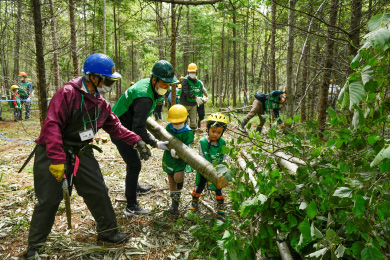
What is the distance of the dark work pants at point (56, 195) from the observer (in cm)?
279

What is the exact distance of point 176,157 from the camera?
3.73 metres

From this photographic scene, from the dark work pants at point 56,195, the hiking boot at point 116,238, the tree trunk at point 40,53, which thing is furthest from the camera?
the tree trunk at point 40,53

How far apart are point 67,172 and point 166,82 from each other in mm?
1866

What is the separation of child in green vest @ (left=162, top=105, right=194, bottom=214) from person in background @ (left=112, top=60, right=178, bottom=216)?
0.81 feet

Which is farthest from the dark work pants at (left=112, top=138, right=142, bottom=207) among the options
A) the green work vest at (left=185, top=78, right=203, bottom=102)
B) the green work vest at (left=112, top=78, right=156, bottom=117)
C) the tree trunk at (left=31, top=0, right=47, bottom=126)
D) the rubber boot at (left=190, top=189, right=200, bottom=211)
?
the green work vest at (left=185, top=78, right=203, bottom=102)

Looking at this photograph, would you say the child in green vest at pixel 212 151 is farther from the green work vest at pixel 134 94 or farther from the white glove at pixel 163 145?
the green work vest at pixel 134 94

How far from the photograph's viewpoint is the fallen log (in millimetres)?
3064

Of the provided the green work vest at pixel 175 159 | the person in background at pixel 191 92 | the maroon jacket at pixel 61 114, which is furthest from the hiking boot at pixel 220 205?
the person in background at pixel 191 92

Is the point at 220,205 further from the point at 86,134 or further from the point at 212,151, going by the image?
the point at 86,134

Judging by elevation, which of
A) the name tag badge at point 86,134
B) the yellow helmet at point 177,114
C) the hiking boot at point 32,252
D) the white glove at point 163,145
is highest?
the yellow helmet at point 177,114

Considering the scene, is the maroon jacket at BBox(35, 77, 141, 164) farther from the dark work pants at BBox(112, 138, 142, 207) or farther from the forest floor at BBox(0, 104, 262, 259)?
the forest floor at BBox(0, 104, 262, 259)

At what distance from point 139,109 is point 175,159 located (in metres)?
0.99

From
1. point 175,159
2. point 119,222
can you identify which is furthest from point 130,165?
point 119,222

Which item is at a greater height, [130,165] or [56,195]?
[130,165]
